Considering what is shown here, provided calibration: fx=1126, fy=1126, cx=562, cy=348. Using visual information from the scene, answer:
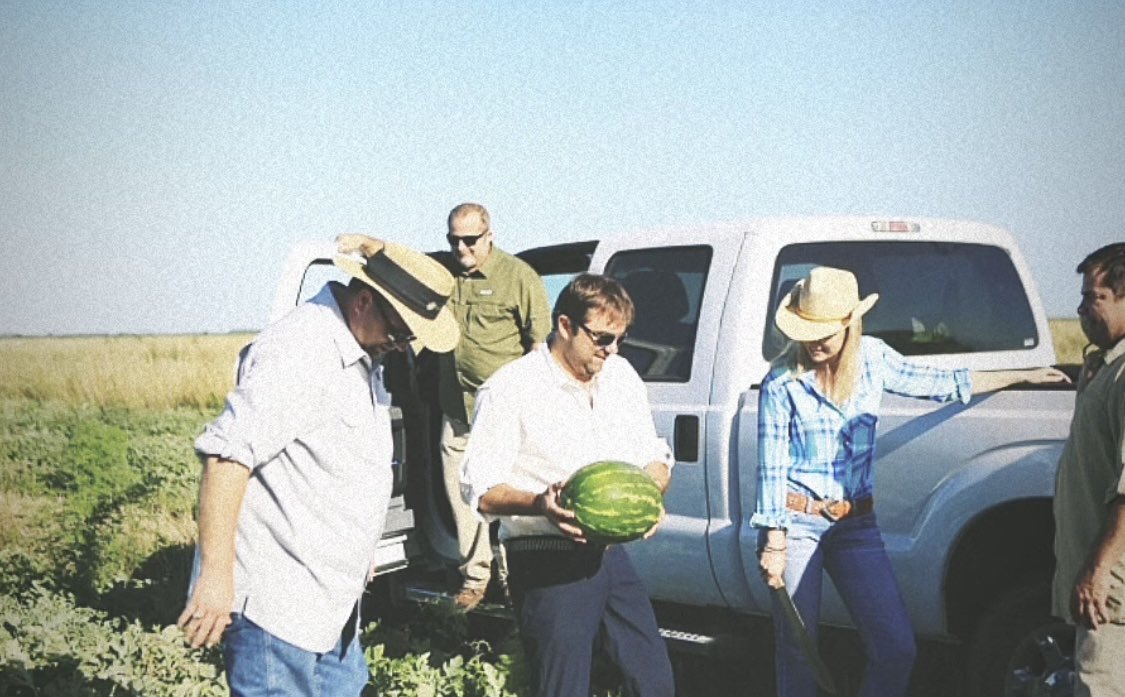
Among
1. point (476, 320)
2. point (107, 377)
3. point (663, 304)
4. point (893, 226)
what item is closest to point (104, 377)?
point (107, 377)

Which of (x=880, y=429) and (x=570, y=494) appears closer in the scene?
(x=570, y=494)

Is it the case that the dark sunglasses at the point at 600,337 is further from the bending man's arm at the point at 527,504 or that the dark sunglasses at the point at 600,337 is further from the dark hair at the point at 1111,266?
the dark hair at the point at 1111,266

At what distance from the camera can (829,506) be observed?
4.11 m

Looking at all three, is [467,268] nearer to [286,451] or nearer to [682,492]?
[682,492]

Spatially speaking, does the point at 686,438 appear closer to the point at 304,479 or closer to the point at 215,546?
the point at 304,479

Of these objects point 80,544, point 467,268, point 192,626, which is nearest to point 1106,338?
point 192,626

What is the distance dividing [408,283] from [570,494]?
0.87 meters

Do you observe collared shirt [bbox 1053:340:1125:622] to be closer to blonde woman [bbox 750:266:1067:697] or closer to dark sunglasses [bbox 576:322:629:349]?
blonde woman [bbox 750:266:1067:697]

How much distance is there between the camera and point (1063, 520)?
363 centimetres

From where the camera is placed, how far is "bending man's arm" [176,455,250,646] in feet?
9.24

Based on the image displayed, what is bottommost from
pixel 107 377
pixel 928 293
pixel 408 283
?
pixel 107 377

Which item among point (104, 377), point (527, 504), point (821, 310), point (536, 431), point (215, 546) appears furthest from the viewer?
point (104, 377)

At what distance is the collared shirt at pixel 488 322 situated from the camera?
6.20 m

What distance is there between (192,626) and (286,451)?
20.0 inches
